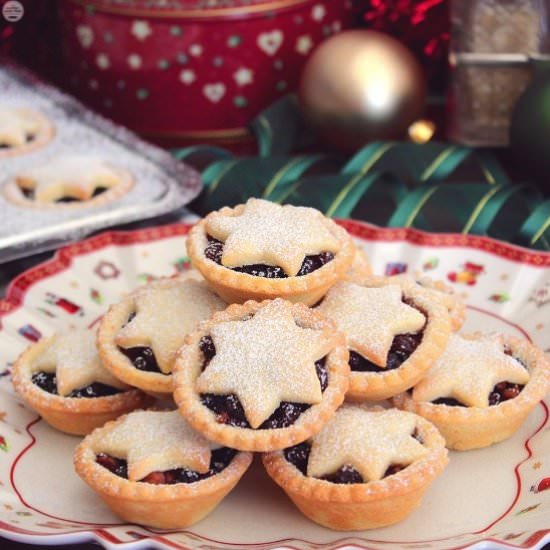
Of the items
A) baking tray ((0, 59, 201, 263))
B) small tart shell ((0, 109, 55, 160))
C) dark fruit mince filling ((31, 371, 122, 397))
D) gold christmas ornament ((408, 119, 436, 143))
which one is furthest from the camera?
gold christmas ornament ((408, 119, 436, 143))

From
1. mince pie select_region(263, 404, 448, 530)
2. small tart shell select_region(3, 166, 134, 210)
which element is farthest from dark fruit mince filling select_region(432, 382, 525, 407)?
small tart shell select_region(3, 166, 134, 210)

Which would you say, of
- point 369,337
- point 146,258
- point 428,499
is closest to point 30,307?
point 146,258

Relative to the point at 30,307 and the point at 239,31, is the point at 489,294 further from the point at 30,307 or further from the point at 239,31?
the point at 239,31

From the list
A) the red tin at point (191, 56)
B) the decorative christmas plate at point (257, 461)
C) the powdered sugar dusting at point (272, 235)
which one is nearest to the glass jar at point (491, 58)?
the red tin at point (191, 56)

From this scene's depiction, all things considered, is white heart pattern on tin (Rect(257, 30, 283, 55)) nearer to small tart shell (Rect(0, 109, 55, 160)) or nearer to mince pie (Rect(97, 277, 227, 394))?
small tart shell (Rect(0, 109, 55, 160))

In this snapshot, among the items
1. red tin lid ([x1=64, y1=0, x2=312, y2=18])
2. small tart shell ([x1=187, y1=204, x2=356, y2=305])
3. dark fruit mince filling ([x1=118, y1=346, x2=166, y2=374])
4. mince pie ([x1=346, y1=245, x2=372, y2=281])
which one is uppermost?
red tin lid ([x1=64, y1=0, x2=312, y2=18])
